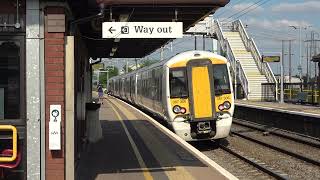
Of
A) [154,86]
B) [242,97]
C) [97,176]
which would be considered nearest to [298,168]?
[97,176]

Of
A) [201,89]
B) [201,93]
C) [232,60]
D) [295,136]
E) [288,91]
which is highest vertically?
[232,60]

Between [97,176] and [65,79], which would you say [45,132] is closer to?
[65,79]

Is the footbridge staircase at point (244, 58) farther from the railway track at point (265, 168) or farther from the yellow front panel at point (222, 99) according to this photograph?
the railway track at point (265, 168)

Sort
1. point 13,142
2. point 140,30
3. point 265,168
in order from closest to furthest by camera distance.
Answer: point 13,142, point 140,30, point 265,168

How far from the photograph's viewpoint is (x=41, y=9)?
691 cm

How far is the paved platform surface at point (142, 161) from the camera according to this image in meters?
8.91

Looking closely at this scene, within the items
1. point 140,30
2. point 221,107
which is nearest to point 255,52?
point 221,107

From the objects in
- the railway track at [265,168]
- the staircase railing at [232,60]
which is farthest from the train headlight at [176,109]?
the staircase railing at [232,60]

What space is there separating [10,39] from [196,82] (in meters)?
9.55

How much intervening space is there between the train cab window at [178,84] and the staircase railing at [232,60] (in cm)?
3313

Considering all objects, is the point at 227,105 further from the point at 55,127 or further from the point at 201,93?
the point at 55,127

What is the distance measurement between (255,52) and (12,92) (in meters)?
47.7

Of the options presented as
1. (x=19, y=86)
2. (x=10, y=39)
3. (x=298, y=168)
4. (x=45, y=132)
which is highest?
(x=10, y=39)

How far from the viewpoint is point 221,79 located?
16.2 metres
